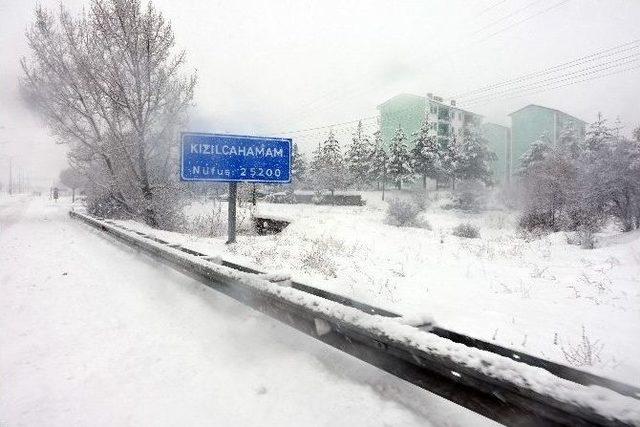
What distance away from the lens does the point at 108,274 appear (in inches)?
258

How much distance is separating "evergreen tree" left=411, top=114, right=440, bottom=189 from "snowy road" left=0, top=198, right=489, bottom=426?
5495cm

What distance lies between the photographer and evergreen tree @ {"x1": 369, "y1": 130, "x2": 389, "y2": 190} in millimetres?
58875

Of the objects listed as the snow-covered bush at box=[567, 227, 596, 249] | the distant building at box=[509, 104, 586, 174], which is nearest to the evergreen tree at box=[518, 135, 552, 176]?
the distant building at box=[509, 104, 586, 174]

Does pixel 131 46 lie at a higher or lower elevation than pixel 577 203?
higher

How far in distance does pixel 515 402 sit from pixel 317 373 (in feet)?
5.10

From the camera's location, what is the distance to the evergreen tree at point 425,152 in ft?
185

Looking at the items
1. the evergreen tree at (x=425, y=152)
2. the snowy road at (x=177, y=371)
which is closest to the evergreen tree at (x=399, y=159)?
the evergreen tree at (x=425, y=152)

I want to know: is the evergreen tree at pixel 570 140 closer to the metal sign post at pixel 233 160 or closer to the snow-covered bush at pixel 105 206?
the metal sign post at pixel 233 160

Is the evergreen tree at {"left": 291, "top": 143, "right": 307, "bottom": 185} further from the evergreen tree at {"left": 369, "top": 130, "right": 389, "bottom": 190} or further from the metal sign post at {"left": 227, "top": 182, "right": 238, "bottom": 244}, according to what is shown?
the metal sign post at {"left": 227, "top": 182, "right": 238, "bottom": 244}

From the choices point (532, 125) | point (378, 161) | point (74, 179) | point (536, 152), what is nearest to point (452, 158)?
point (536, 152)

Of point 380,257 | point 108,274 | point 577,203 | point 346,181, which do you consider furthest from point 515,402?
point 346,181

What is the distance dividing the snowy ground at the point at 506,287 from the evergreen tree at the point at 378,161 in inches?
1851

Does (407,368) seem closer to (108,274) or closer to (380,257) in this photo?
(108,274)

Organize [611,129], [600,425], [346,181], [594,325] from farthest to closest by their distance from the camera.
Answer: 1. [346,181]
2. [611,129]
3. [594,325]
4. [600,425]
